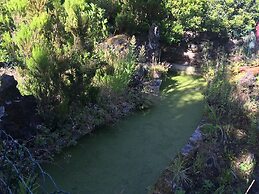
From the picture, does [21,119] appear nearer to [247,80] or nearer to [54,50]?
[54,50]

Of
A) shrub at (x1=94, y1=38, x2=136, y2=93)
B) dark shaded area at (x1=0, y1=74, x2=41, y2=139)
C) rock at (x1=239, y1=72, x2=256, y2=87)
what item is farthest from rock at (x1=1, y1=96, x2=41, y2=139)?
rock at (x1=239, y1=72, x2=256, y2=87)

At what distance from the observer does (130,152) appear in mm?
5352

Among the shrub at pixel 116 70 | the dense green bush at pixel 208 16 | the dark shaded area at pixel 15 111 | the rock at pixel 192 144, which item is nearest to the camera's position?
the dark shaded area at pixel 15 111

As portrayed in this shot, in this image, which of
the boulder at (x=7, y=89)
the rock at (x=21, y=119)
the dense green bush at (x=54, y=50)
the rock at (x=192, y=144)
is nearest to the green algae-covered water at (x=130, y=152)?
the rock at (x=192, y=144)

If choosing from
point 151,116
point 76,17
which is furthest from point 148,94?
point 76,17

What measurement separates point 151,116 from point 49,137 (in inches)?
70.8

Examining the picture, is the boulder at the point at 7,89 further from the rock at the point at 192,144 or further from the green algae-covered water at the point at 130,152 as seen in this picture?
the rock at the point at 192,144

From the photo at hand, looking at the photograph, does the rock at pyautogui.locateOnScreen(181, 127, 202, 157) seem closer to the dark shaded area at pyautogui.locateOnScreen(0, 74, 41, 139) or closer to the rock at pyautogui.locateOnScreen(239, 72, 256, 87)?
the rock at pyautogui.locateOnScreen(239, 72, 256, 87)

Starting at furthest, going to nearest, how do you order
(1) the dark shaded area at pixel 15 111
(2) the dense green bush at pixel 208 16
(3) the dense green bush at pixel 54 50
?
(2) the dense green bush at pixel 208 16
(3) the dense green bush at pixel 54 50
(1) the dark shaded area at pixel 15 111

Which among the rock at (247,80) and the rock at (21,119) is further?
the rock at (247,80)

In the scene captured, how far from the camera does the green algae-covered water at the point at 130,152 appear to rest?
15.6 ft

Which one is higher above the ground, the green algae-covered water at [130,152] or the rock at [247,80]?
the rock at [247,80]

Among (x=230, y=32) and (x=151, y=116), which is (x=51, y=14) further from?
(x=230, y=32)

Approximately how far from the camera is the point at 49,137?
5148 millimetres
